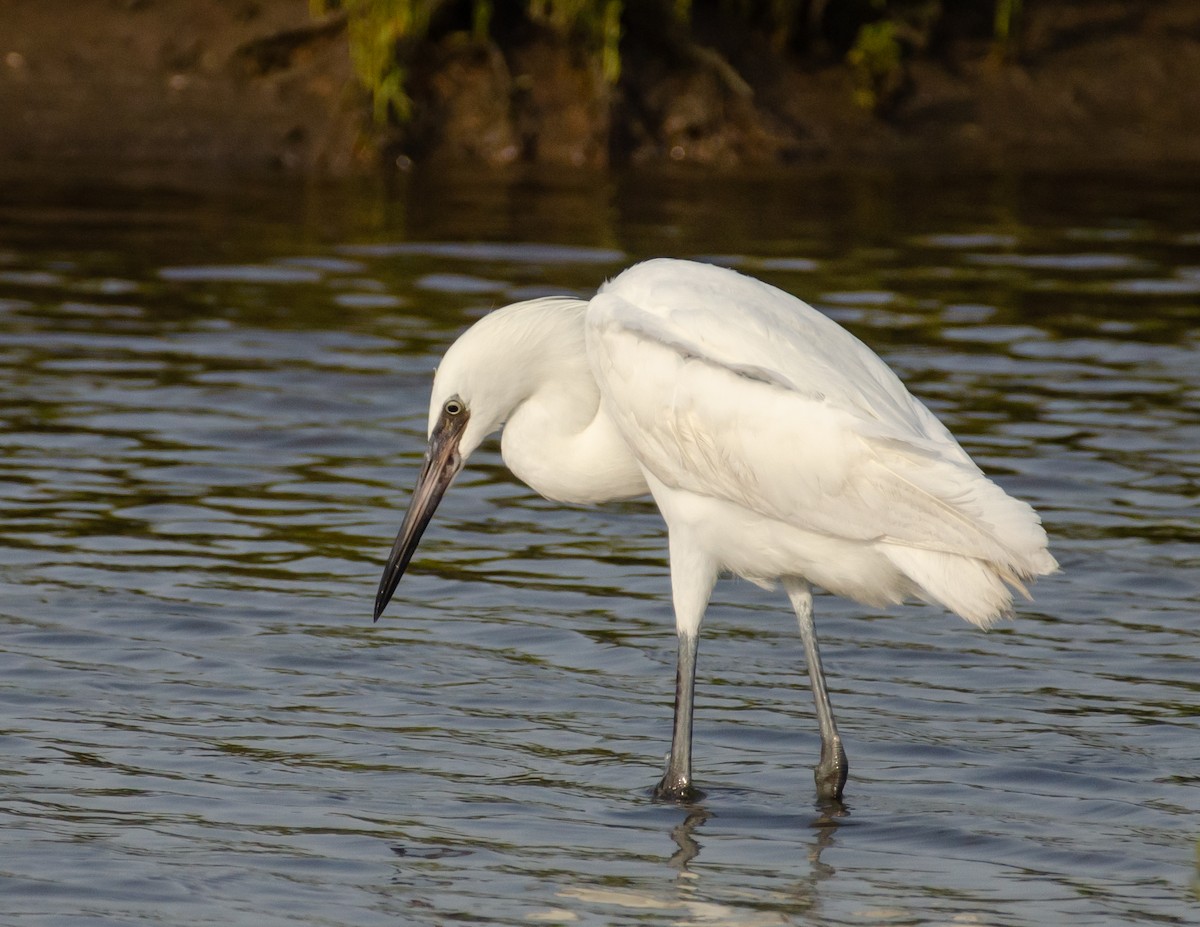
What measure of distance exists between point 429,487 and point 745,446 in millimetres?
1130

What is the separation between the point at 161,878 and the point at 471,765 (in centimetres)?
115

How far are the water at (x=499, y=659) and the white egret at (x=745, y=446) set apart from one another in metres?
0.51

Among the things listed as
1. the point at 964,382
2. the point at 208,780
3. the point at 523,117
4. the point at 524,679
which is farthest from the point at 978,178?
the point at 208,780

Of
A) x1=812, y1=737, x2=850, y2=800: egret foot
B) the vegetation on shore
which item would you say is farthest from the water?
the vegetation on shore

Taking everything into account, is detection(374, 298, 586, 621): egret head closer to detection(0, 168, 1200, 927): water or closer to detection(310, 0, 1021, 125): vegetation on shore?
detection(0, 168, 1200, 927): water

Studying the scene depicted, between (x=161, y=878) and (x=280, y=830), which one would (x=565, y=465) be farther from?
(x=161, y=878)

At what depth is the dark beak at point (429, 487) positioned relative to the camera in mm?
6258

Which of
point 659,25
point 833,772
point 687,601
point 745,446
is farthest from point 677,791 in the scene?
point 659,25

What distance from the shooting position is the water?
198 inches

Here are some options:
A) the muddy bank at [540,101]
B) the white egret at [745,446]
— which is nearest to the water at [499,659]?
the white egret at [745,446]

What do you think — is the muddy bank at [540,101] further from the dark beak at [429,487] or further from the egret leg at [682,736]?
the egret leg at [682,736]

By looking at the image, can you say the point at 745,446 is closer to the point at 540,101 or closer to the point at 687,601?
the point at 687,601

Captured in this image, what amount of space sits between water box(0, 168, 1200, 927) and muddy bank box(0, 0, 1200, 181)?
13.5 feet

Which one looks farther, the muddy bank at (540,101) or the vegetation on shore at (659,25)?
the muddy bank at (540,101)
